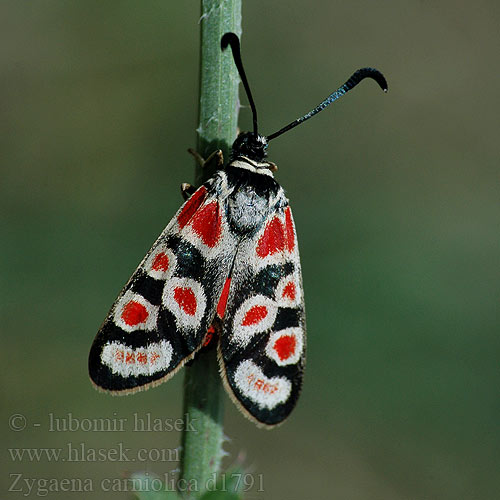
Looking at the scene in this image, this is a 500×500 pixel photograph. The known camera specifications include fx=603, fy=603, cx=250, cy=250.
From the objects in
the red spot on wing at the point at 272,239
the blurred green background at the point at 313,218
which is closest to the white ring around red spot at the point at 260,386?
the red spot on wing at the point at 272,239

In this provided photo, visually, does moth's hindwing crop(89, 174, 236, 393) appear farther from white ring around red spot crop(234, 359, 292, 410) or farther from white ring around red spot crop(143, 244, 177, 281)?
white ring around red spot crop(234, 359, 292, 410)

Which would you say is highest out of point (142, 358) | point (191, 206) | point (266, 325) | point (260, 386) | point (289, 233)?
point (191, 206)

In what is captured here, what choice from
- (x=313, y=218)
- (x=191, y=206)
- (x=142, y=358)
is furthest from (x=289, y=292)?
(x=313, y=218)

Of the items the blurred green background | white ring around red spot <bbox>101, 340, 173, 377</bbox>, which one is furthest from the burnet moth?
the blurred green background

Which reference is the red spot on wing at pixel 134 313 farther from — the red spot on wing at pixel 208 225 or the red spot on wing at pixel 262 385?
the red spot on wing at pixel 262 385

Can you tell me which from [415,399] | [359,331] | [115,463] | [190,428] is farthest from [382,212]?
[190,428]

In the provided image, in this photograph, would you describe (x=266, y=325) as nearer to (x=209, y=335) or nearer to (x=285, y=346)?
(x=285, y=346)
